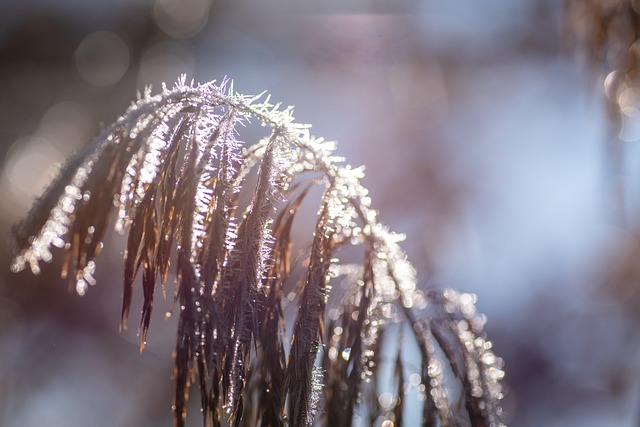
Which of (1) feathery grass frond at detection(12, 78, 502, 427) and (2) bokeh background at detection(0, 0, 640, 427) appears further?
(2) bokeh background at detection(0, 0, 640, 427)

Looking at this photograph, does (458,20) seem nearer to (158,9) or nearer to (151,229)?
(158,9)

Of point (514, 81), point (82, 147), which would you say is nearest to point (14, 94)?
point (514, 81)

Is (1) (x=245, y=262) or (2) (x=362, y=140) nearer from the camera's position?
(1) (x=245, y=262)

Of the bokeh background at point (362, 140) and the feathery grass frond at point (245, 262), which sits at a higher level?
the bokeh background at point (362, 140)

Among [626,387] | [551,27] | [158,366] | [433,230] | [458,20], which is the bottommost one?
[626,387]

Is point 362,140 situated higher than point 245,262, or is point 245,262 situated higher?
point 362,140

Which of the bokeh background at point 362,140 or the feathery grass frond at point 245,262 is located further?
the bokeh background at point 362,140

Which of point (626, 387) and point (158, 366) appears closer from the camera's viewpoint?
point (626, 387)

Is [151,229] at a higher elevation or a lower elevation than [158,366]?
lower
